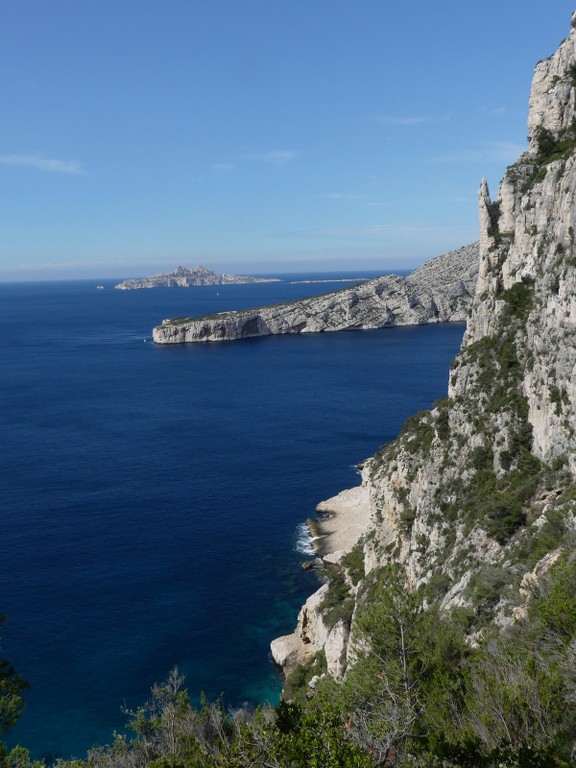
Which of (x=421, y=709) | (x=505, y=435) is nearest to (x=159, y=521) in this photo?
(x=505, y=435)

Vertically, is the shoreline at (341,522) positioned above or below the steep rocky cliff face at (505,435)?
below

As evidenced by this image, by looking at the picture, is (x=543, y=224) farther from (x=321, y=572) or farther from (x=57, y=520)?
(x=57, y=520)

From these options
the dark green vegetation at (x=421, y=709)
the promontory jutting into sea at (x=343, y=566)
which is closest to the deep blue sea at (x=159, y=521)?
the promontory jutting into sea at (x=343, y=566)

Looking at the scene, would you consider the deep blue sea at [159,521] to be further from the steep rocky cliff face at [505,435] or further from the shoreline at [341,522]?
the steep rocky cliff face at [505,435]

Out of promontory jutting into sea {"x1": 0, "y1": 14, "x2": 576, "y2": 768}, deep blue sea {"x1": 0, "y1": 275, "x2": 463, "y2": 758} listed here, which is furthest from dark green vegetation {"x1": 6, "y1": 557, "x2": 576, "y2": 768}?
deep blue sea {"x1": 0, "y1": 275, "x2": 463, "y2": 758}

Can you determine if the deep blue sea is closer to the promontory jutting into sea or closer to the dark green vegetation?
the promontory jutting into sea
